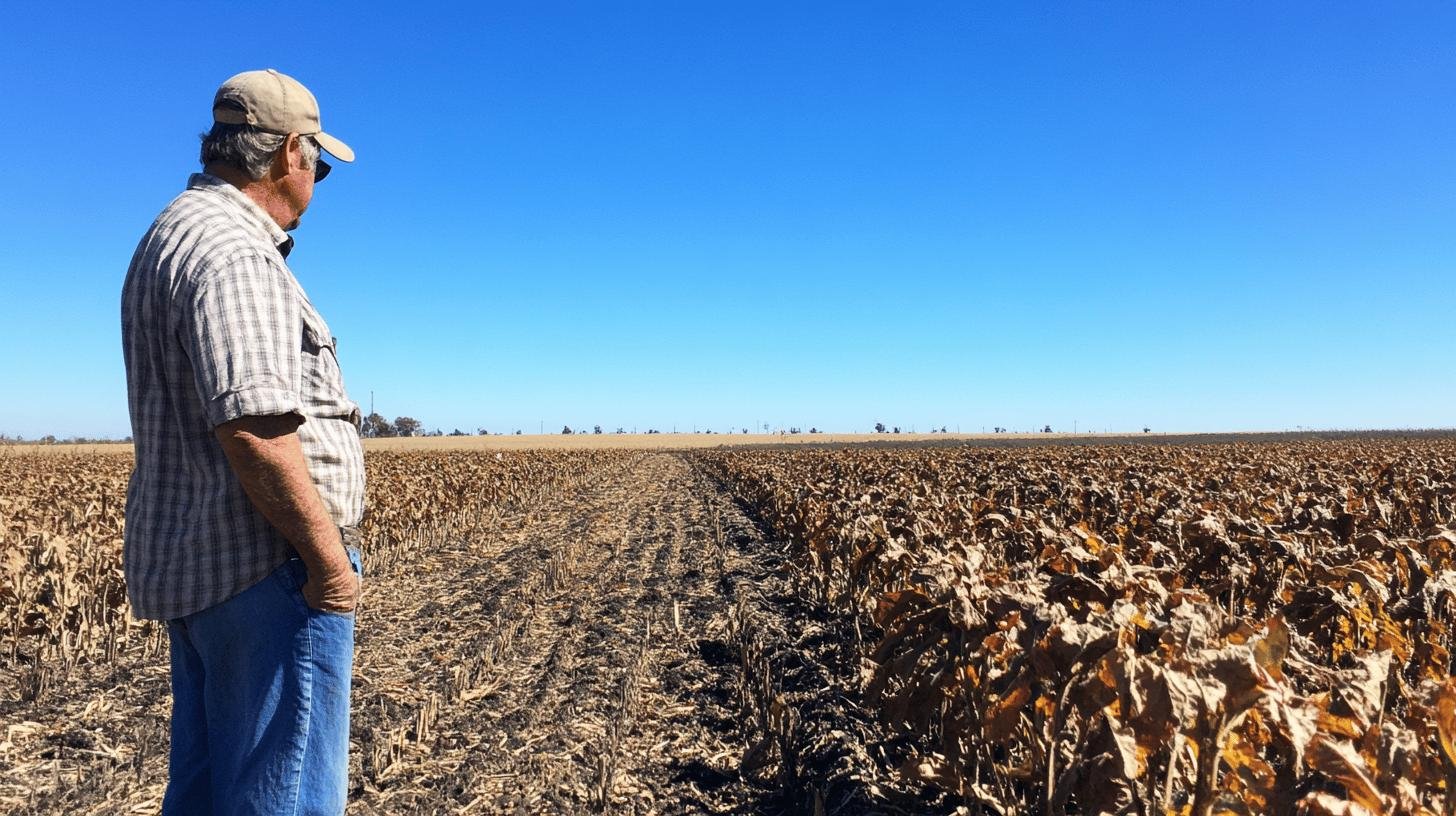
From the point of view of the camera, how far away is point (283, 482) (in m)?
1.95

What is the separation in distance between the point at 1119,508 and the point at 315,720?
30.6 feet

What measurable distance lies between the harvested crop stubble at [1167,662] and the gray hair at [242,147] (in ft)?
9.13

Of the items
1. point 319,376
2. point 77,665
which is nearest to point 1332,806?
point 319,376

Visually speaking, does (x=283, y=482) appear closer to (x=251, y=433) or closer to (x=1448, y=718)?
(x=251, y=433)

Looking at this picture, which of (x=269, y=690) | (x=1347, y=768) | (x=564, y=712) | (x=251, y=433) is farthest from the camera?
(x=564, y=712)

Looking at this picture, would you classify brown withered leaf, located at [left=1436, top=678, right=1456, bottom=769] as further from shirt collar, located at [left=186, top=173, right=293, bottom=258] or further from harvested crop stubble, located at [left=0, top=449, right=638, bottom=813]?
harvested crop stubble, located at [left=0, top=449, right=638, bottom=813]

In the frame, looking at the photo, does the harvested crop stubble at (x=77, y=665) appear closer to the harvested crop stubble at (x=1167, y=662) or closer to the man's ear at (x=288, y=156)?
the man's ear at (x=288, y=156)

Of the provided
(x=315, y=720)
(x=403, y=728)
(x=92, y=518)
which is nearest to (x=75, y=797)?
(x=403, y=728)

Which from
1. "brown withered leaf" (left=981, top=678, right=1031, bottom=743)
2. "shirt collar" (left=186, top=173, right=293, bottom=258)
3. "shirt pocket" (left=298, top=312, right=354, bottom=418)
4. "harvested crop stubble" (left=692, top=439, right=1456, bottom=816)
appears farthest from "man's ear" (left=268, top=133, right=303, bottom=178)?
"brown withered leaf" (left=981, top=678, right=1031, bottom=743)

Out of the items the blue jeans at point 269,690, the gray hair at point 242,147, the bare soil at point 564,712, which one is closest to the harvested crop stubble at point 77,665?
the bare soil at point 564,712

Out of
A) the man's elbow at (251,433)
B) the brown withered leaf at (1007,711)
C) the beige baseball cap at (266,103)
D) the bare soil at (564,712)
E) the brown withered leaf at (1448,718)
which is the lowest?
the bare soil at (564,712)

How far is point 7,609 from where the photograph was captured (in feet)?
22.2

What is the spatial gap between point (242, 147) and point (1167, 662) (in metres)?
2.97

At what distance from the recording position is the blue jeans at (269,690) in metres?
2.08
